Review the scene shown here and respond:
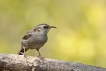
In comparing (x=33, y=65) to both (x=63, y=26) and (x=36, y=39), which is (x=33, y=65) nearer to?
(x=36, y=39)

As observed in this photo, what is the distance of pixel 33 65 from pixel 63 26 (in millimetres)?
5054

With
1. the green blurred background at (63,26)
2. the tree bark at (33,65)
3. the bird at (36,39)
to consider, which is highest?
the green blurred background at (63,26)

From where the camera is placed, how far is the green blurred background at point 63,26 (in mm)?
10258

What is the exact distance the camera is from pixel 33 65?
6641mm

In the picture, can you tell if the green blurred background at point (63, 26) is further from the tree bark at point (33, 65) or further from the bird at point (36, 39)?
the tree bark at point (33, 65)

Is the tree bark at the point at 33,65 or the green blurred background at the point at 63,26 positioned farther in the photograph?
the green blurred background at the point at 63,26

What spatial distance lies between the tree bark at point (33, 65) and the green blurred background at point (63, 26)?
3346 millimetres

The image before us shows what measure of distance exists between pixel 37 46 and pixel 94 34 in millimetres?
3421

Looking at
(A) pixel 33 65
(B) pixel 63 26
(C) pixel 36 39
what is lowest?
(A) pixel 33 65

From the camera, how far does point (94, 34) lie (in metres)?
10.6

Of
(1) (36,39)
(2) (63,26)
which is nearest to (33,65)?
(1) (36,39)

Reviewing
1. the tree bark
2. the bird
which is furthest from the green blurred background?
the tree bark

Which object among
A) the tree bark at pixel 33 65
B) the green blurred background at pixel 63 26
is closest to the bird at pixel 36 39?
the tree bark at pixel 33 65

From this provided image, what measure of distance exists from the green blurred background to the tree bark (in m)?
3.35
